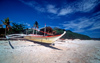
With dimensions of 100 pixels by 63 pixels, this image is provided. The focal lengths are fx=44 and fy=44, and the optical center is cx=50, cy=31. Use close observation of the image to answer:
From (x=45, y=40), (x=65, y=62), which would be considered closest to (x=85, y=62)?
(x=65, y=62)

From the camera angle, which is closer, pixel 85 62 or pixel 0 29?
pixel 85 62

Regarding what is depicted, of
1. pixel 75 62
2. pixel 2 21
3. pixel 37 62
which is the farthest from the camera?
pixel 2 21

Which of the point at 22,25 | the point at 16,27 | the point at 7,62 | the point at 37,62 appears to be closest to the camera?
the point at 7,62

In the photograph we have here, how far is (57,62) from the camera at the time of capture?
253 cm

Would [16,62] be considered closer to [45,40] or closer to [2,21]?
[45,40]

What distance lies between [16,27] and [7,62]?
101ft

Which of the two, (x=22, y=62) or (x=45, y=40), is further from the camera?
(x=45, y=40)

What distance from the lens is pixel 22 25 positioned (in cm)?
2967

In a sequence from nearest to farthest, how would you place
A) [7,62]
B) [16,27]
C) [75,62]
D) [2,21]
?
[7,62] → [75,62] → [2,21] → [16,27]

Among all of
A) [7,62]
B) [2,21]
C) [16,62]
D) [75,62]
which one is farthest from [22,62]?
[2,21]

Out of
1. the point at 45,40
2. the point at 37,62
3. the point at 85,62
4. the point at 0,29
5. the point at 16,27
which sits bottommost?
the point at 85,62

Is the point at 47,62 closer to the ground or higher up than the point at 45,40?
closer to the ground

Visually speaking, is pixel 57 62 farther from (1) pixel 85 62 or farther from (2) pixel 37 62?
(1) pixel 85 62

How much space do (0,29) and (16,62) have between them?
26727 millimetres
